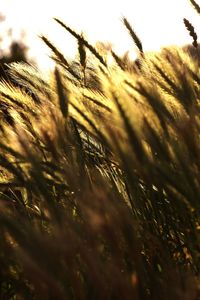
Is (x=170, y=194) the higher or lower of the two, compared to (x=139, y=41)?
lower

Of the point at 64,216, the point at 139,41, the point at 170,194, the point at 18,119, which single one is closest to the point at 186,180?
the point at 170,194

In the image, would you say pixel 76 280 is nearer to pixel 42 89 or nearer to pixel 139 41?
pixel 42 89

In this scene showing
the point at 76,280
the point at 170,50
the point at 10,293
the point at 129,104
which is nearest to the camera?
the point at 76,280

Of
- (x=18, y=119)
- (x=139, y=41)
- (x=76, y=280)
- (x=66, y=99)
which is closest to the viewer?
(x=76, y=280)

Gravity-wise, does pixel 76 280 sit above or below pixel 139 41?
below

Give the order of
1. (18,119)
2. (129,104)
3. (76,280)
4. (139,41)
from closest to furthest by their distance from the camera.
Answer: (76,280), (129,104), (18,119), (139,41)

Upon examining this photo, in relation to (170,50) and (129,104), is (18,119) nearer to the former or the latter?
(170,50)

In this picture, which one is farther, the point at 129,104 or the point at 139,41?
the point at 139,41

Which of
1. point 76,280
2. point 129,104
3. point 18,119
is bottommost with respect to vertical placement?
point 76,280

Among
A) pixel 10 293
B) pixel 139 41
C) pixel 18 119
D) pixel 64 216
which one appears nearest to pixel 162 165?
pixel 64 216
